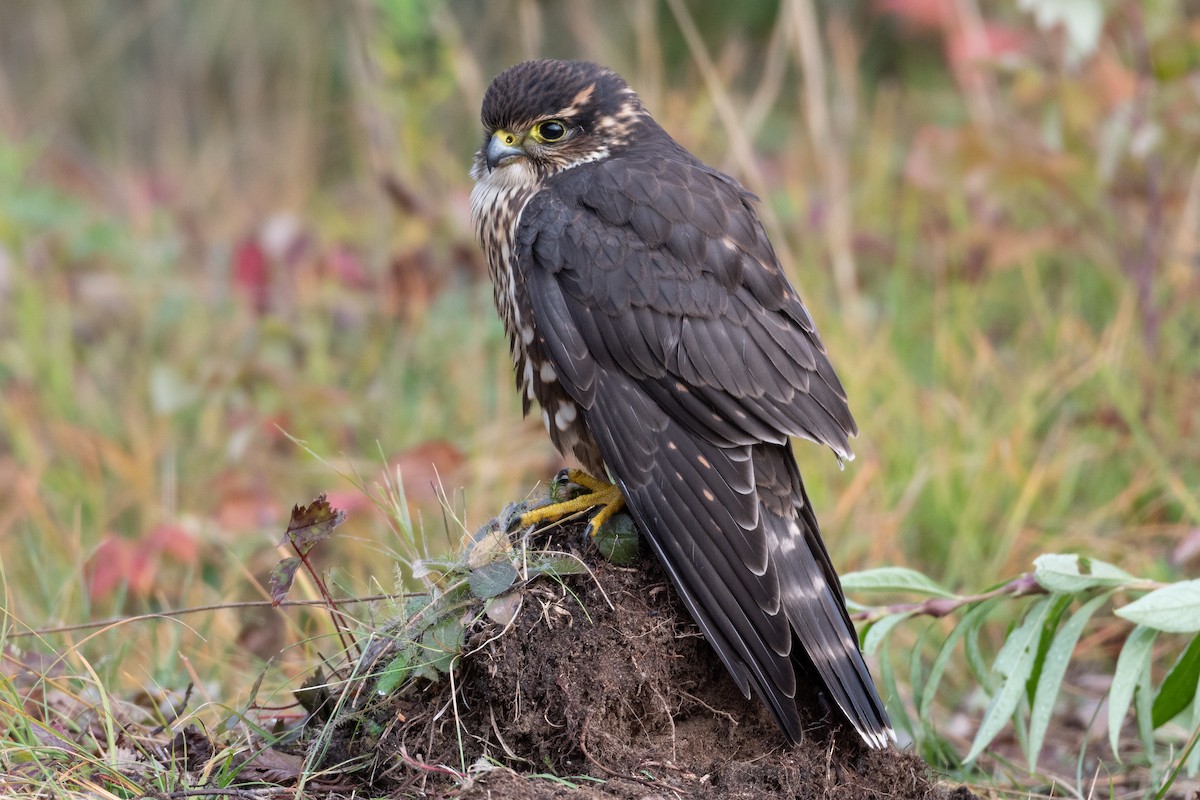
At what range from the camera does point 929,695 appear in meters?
2.91

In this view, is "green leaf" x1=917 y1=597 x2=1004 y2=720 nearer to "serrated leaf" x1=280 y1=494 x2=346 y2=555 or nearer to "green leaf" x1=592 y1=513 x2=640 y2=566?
"green leaf" x1=592 y1=513 x2=640 y2=566

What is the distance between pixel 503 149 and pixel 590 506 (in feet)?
3.20

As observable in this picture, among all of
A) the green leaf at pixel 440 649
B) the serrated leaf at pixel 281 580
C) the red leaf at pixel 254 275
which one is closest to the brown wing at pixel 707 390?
the green leaf at pixel 440 649

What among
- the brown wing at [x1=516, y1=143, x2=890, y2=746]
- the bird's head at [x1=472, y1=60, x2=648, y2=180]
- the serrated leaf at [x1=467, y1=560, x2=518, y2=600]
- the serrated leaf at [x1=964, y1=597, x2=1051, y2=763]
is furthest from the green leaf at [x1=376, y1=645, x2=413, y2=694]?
the bird's head at [x1=472, y1=60, x2=648, y2=180]

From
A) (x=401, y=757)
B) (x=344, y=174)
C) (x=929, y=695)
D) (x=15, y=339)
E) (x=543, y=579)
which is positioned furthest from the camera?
(x=344, y=174)

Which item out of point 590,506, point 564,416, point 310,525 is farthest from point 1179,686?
point 310,525

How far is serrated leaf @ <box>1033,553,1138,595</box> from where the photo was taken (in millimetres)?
2822

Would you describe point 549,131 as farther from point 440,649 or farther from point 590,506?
point 440,649

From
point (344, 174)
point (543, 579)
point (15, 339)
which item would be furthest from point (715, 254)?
point (344, 174)

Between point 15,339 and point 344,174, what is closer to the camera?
A: point 15,339

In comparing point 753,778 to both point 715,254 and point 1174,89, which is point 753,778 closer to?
point 715,254

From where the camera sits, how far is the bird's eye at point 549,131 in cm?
330

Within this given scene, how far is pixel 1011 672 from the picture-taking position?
285cm

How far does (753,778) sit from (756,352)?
90 centimetres
